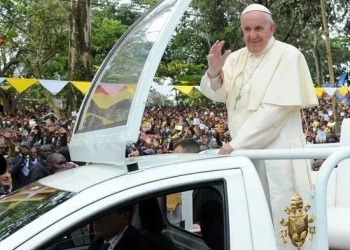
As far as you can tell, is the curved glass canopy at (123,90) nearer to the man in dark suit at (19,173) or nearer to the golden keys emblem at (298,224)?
the golden keys emblem at (298,224)

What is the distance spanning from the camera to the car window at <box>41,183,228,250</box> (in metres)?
2.18

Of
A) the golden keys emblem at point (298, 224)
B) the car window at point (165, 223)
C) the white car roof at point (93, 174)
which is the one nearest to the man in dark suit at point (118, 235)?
the car window at point (165, 223)

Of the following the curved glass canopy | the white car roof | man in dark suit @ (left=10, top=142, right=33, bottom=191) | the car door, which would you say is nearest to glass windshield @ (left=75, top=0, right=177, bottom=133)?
the curved glass canopy

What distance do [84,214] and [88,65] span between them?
1673 centimetres

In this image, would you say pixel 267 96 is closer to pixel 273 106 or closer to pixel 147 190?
pixel 273 106

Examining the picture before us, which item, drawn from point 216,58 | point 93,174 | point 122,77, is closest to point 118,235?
point 93,174

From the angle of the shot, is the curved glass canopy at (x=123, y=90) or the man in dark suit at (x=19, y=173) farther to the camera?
the man in dark suit at (x=19, y=173)

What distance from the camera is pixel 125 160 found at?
2270mm

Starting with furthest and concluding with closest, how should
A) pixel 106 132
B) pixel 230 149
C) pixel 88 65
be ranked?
pixel 88 65
pixel 230 149
pixel 106 132

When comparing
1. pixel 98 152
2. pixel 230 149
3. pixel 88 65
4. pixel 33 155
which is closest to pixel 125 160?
pixel 98 152

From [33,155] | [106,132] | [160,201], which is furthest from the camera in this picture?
[33,155]

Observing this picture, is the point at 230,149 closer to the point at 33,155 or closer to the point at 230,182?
the point at 230,182

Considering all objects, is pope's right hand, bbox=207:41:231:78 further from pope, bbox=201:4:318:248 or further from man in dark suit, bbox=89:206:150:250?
man in dark suit, bbox=89:206:150:250

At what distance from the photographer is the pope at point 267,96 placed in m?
2.97
